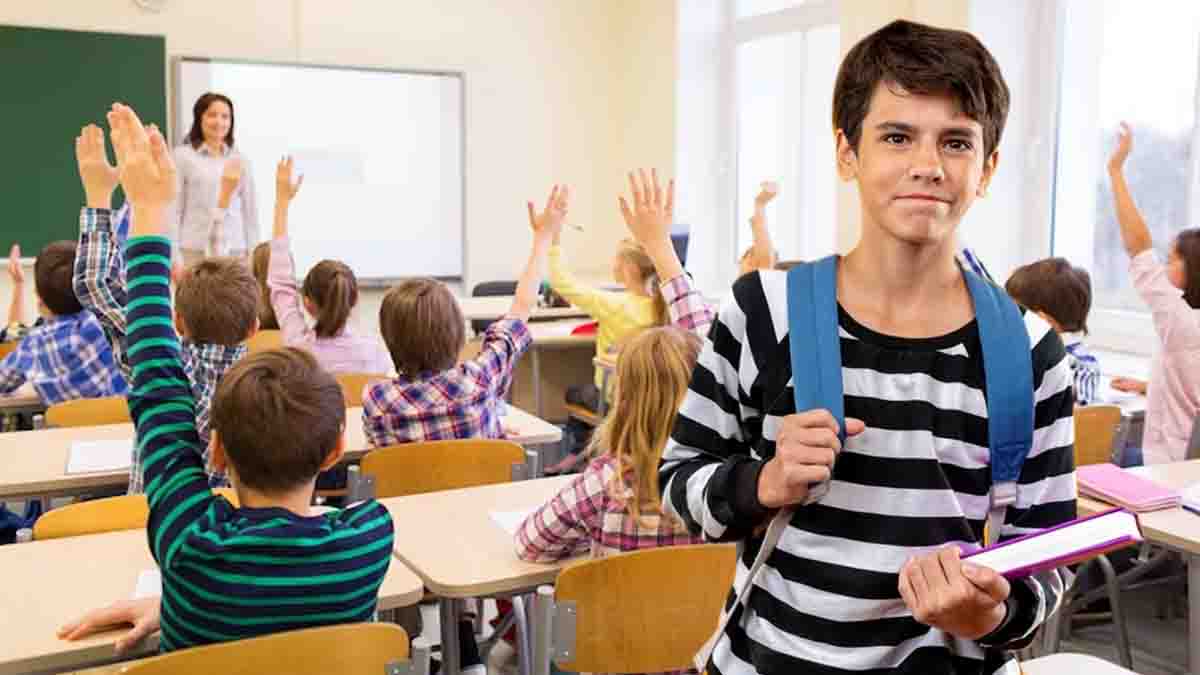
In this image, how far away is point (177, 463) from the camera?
5.19 feet

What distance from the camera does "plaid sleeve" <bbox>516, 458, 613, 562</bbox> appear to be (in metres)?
2.08

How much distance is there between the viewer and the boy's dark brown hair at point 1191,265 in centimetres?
336

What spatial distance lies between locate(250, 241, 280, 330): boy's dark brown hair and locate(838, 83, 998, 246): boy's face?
11.5 feet

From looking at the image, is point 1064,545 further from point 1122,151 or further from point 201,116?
point 201,116

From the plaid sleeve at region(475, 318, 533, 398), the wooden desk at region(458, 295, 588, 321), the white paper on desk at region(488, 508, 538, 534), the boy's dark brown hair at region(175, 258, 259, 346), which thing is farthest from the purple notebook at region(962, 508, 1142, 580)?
the wooden desk at region(458, 295, 588, 321)

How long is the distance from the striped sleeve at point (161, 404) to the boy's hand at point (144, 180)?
0.03 metres

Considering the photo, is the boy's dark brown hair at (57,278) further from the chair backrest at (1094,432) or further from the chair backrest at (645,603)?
the chair backrest at (1094,432)

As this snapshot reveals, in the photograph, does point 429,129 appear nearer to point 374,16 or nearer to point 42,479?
point 374,16

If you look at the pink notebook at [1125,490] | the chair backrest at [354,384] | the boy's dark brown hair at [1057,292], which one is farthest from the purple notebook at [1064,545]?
the chair backrest at [354,384]

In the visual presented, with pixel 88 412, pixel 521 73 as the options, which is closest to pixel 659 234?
pixel 88 412

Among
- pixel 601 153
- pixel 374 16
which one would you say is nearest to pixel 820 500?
pixel 374 16

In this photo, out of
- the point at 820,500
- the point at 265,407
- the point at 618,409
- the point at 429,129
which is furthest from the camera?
the point at 429,129

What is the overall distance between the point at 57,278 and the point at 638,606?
99.8 inches

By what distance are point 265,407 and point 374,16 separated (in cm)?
555
